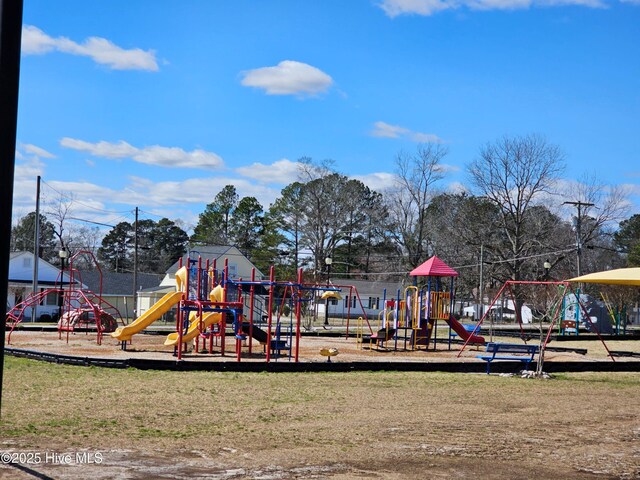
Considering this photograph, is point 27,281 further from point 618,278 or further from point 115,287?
point 618,278

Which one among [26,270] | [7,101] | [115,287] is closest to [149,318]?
[7,101]

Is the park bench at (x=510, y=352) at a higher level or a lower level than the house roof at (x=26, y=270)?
lower

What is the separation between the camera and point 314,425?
456 inches

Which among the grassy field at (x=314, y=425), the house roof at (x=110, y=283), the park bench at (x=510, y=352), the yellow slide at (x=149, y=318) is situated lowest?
the grassy field at (x=314, y=425)

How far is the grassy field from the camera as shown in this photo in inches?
348

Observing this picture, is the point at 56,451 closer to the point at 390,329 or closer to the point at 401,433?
the point at 401,433

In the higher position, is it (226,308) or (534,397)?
(226,308)

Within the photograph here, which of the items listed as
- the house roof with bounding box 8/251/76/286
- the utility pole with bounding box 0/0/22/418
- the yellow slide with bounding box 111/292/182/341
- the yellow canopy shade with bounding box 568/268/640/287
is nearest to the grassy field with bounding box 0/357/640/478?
the utility pole with bounding box 0/0/22/418

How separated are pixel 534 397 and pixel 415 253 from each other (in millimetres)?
54136

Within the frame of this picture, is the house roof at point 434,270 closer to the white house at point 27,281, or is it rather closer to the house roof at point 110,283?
the white house at point 27,281

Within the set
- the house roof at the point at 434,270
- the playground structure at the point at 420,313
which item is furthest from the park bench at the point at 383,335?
the house roof at the point at 434,270

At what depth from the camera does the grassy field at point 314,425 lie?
348 inches

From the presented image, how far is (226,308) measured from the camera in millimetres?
23203

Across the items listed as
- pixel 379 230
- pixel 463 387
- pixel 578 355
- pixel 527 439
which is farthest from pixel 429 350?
pixel 379 230
